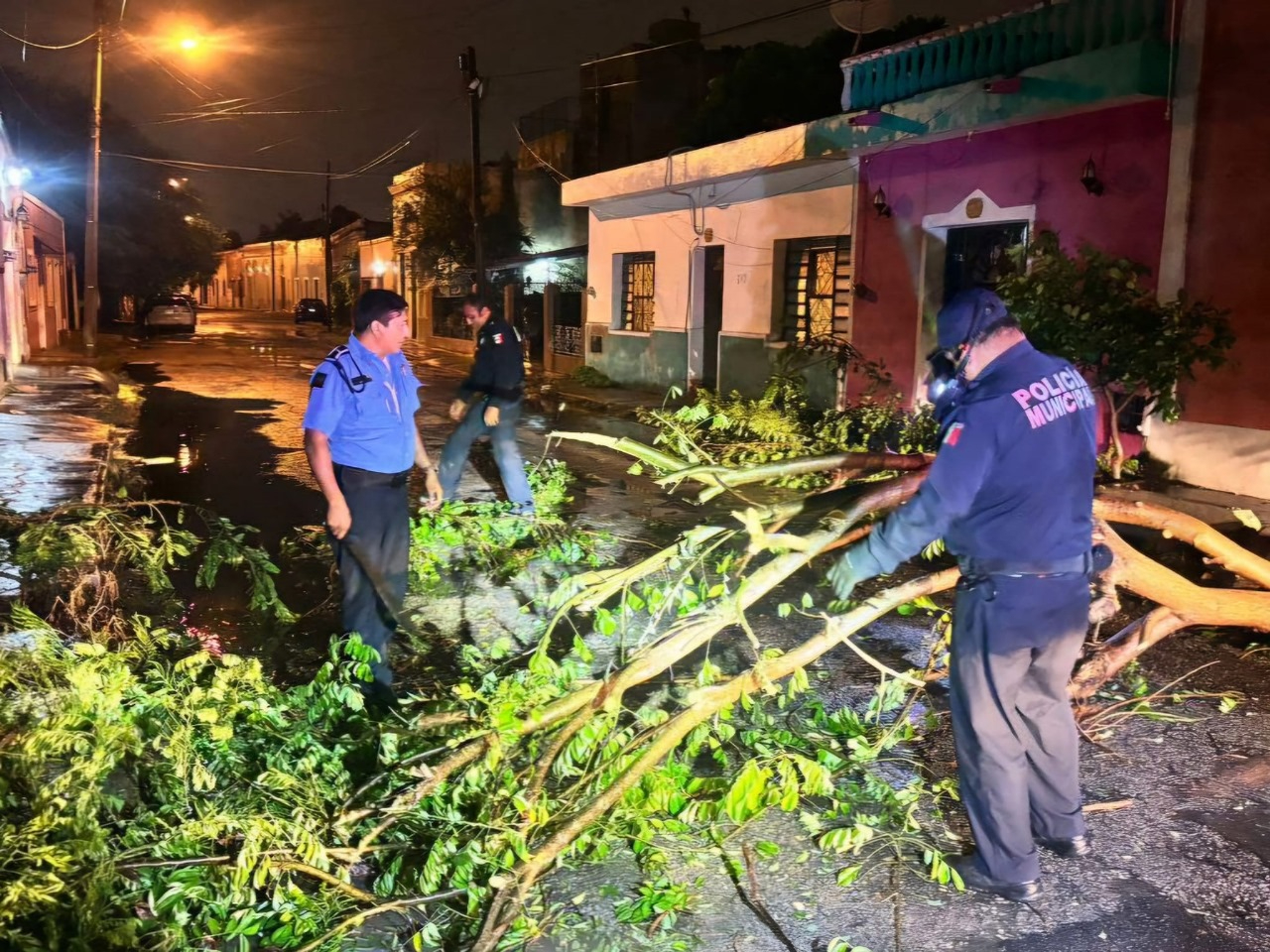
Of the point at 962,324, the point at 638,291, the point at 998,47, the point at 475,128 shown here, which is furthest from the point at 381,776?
the point at 475,128

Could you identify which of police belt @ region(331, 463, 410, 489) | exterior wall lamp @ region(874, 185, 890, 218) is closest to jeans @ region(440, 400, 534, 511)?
police belt @ region(331, 463, 410, 489)

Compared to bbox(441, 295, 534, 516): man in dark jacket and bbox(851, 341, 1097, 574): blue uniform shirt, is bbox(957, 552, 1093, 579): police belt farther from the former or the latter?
bbox(441, 295, 534, 516): man in dark jacket

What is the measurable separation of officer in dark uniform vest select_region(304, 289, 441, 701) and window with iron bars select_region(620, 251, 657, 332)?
15059 mm

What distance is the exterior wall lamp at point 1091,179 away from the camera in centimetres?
999

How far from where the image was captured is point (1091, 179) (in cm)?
998

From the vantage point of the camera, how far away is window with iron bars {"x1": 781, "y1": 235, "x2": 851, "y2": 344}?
14406 millimetres

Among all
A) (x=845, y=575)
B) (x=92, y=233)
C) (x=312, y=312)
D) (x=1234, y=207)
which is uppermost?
(x=92, y=233)

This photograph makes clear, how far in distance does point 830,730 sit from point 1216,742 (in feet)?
5.31

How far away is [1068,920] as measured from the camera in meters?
2.99

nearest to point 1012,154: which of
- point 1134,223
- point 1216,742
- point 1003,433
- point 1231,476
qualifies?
point 1134,223

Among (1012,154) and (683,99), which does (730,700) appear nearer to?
(1012,154)

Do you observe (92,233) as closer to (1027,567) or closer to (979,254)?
(979,254)

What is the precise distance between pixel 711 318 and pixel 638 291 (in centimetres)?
270

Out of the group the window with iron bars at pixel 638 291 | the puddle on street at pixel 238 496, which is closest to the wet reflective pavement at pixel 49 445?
the puddle on street at pixel 238 496
